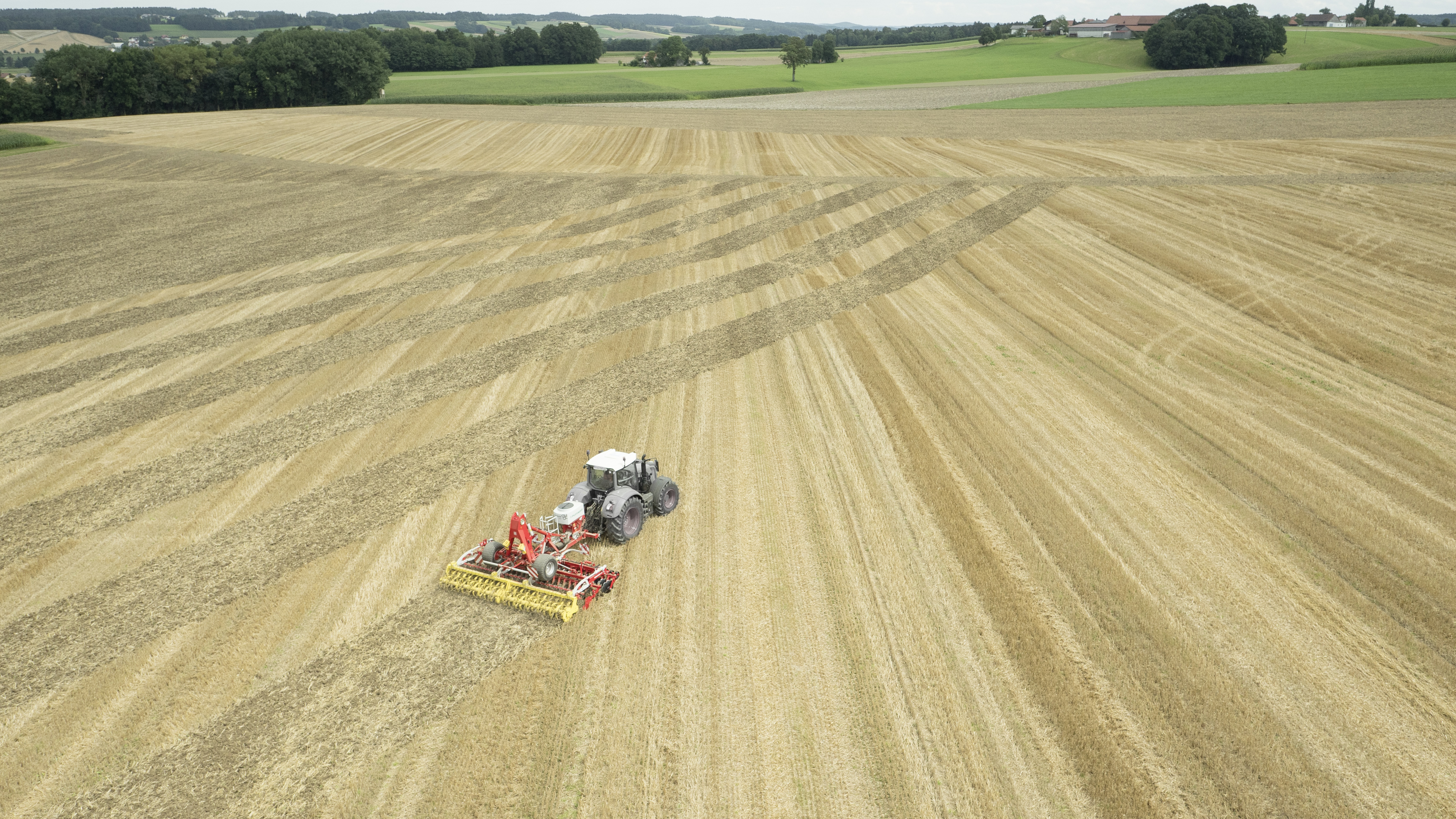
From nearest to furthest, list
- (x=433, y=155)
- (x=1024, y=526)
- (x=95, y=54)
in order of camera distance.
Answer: (x=1024, y=526), (x=433, y=155), (x=95, y=54)

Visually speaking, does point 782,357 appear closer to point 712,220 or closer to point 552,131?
point 712,220

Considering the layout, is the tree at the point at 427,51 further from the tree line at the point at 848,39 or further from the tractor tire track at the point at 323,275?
the tractor tire track at the point at 323,275

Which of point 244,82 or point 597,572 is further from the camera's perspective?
point 244,82

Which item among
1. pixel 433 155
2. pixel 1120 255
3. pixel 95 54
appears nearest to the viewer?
pixel 1120 255

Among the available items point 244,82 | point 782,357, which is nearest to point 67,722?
point 782,357

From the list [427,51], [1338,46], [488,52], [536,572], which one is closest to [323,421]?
[536,572]

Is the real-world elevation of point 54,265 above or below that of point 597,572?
above

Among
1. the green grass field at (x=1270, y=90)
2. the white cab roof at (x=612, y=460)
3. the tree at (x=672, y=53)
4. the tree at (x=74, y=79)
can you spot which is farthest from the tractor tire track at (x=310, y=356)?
the tree at (x=672, y=53)
